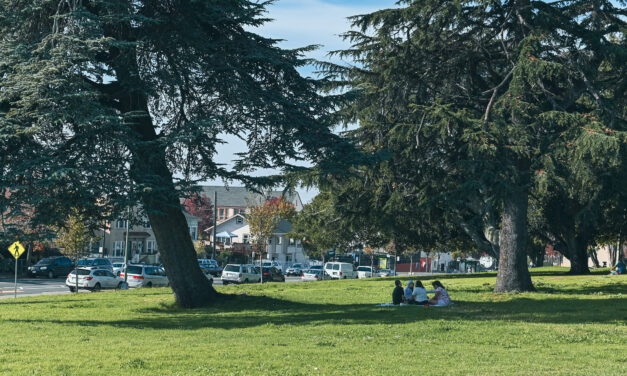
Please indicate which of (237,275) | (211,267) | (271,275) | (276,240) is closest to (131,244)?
(276,240)

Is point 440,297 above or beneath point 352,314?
above

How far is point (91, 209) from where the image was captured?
58.9 feet

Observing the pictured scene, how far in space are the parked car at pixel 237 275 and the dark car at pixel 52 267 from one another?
49.9 ft

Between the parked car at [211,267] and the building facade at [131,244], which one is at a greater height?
the building facade at [131,244]

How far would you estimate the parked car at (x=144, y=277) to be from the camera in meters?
42.4

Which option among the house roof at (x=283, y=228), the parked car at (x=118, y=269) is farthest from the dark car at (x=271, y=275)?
the house roof at (x=283, y=228)

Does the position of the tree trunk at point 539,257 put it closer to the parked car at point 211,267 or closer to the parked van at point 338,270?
the parked van at point 338,270

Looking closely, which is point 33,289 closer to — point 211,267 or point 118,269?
point 118,269

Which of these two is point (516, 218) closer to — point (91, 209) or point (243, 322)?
point (243, 322)

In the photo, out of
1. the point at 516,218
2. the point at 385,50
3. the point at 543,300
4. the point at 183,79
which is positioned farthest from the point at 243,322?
the point at 385,50

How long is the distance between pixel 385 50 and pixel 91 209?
14697 millimetres

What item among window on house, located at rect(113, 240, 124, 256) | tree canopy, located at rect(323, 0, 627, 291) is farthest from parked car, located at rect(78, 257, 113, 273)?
tree canopy, located at rect(323, 0, 627, 291)

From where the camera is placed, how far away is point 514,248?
2573 centimetres

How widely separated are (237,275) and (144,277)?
6822 millimetres
